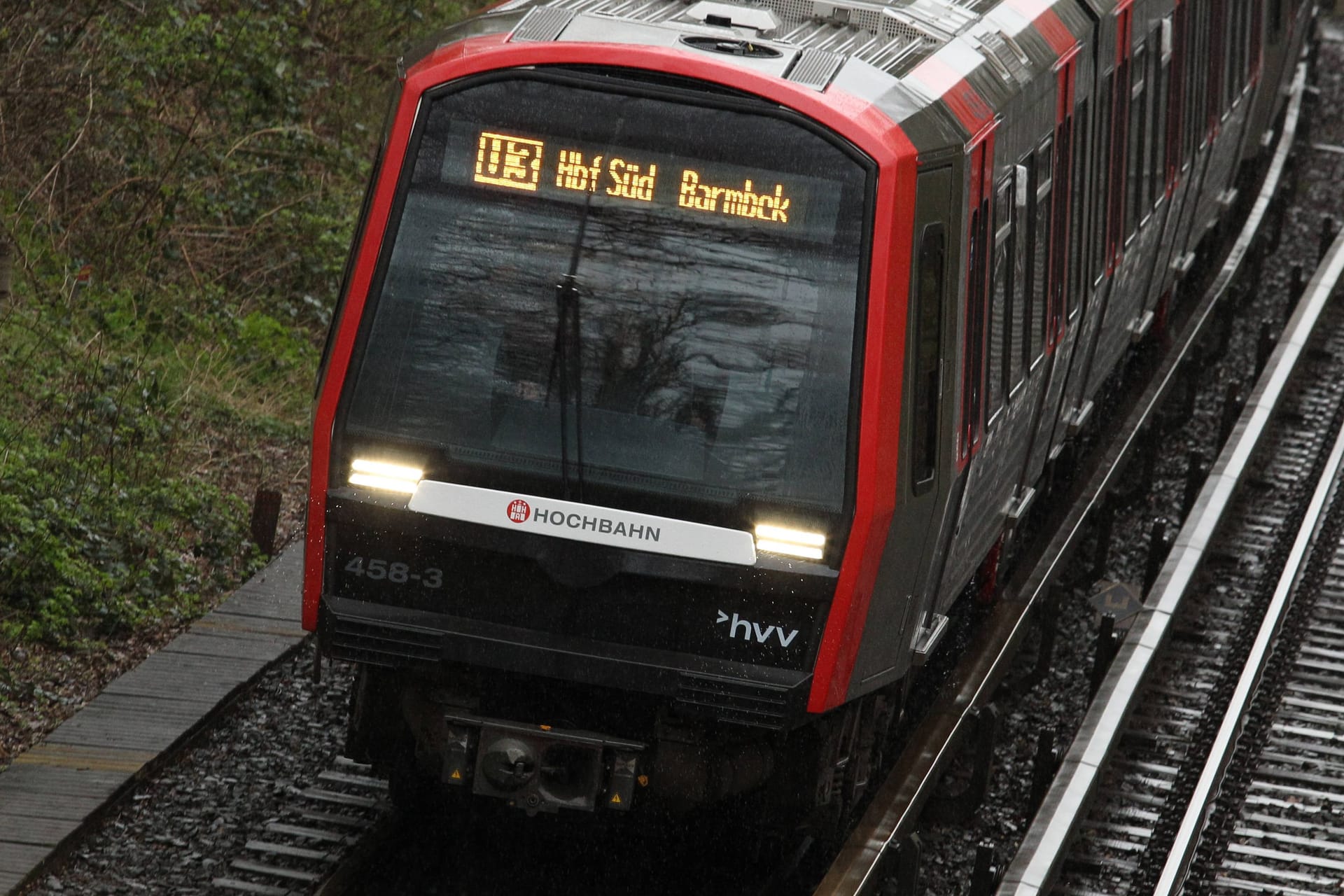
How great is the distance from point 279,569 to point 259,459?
1400 millimetres

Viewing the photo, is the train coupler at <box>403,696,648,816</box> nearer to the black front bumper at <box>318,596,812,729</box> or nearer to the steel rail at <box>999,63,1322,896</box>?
the black front bumper at <box>318,596,812,729</box>

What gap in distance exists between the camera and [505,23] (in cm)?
774

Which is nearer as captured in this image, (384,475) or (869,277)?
(869,277)

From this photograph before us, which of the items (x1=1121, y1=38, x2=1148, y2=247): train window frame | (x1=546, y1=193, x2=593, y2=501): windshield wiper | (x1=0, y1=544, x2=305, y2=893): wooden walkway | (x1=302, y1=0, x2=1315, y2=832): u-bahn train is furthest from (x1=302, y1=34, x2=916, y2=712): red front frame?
(x1=1121, y1=38, x2=1148, y2=247): train window frame

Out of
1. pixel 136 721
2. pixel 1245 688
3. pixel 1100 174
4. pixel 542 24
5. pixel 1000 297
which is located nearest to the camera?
pixel 542 24

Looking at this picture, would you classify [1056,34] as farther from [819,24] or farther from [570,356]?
[570,356]

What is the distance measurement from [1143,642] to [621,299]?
5.00 metres

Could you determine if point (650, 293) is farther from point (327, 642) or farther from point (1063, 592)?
point (1063, 592)

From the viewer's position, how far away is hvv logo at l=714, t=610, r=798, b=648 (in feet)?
24.3

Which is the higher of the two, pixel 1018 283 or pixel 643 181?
pixel 643 181

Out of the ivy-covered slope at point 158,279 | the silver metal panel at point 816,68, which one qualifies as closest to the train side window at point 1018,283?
the silver metal panel at point 816,68

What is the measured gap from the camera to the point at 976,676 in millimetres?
10703

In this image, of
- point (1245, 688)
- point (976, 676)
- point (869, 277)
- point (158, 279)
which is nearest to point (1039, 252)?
point (976, 676)

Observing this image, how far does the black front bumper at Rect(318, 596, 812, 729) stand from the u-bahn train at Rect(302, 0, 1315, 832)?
0.01m
